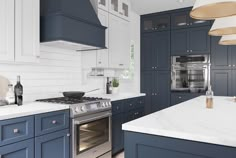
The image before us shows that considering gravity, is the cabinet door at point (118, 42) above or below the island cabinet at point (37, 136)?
above

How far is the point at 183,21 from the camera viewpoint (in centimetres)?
504

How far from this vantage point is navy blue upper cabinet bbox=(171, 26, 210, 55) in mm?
4773

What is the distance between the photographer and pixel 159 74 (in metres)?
5.33

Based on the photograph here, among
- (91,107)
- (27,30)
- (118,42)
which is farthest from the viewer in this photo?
(118,42)

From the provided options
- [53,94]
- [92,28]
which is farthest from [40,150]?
[92,28]

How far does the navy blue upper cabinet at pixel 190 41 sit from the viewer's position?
4.77 meters

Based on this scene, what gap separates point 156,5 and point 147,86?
199 centimetres

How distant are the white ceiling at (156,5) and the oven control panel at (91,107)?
8.77 ft

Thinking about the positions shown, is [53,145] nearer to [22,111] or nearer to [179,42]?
[22,111]

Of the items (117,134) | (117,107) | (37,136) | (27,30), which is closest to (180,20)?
(117,107)

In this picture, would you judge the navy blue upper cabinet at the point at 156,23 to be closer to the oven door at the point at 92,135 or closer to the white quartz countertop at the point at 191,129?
the oven door at the point at 92,135

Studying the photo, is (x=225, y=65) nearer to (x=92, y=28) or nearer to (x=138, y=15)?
(x=138, y=15)

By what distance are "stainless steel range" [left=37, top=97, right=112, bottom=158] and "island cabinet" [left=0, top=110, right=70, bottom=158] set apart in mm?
109

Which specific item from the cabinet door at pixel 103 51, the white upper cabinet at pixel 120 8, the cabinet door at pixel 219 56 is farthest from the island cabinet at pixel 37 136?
the cabinet door at pixel 219 56
